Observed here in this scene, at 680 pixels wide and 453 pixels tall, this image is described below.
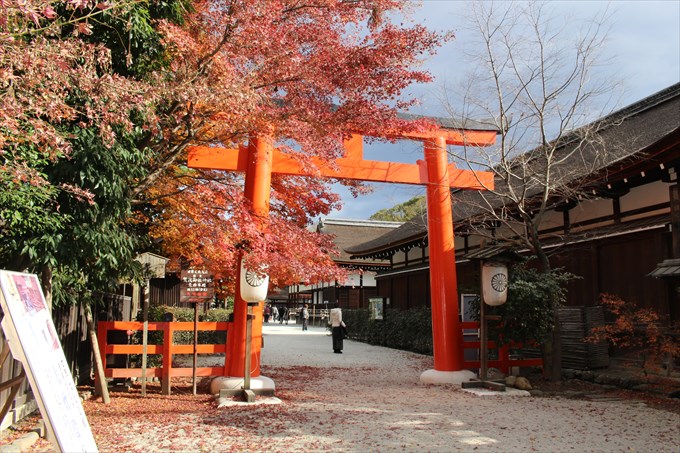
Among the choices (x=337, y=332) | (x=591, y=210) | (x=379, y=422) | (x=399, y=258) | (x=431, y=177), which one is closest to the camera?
(x=379, y=422)

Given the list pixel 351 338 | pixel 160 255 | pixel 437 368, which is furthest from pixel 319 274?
pixel 351 338

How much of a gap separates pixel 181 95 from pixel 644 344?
7.84 metres

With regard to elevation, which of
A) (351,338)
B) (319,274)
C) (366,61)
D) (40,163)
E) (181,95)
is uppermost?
(366,61)

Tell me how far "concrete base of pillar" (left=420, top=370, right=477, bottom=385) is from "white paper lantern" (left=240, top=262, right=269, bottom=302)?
3621 mm

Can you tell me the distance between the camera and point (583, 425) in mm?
6043

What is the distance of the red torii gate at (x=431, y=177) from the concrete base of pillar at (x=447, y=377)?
18 mm

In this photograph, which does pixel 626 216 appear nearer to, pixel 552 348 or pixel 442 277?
pixel 552 348

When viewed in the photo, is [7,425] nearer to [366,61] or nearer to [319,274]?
[319,274]

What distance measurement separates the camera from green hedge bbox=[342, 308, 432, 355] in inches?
596

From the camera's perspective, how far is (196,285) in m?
9.80

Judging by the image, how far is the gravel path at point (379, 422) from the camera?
519cm

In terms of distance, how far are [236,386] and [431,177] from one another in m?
5.29

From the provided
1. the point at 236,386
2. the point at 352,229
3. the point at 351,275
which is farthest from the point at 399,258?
the point at 352,229

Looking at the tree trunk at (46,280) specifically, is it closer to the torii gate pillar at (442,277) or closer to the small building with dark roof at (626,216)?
the torii gate pillar at (442,277)
